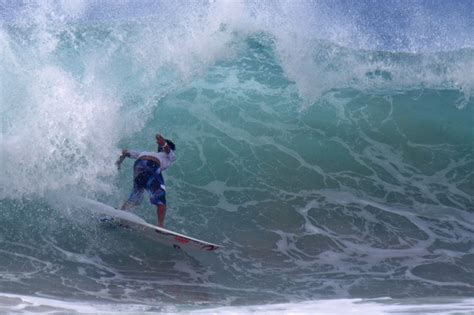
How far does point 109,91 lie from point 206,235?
3.26 metres

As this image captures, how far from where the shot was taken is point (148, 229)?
7.39 metres

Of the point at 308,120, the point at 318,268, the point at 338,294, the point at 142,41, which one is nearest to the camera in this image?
the point at 338,294

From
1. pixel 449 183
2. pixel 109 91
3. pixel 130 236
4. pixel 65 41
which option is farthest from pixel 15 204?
pixel 449 183

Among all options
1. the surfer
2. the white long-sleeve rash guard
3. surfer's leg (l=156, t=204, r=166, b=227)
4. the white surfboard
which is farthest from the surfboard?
the white long-sleeve rash guard

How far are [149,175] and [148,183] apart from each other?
89mm

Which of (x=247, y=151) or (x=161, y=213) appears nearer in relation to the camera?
(x=161, y=213)

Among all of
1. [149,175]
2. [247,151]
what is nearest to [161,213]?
[149,175]

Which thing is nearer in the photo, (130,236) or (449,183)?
(130,236)

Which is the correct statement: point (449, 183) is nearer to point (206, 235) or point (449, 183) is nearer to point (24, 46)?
point (206, 235)

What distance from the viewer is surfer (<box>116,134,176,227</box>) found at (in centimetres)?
780

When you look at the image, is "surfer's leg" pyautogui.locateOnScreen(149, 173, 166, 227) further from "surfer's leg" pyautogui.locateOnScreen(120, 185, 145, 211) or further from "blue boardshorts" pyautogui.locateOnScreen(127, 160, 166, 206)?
"surfer's leg" pyautogui.locateOnScreen(120, 185, 145, 211)

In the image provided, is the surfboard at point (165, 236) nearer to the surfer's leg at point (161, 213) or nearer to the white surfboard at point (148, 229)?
the white surfboard at point (148, 229)

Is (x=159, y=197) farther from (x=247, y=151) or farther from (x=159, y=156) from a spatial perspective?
(x=247, y=151)

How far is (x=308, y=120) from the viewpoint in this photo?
10.9 meters
